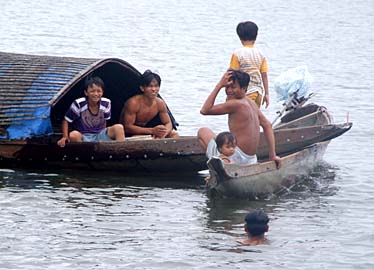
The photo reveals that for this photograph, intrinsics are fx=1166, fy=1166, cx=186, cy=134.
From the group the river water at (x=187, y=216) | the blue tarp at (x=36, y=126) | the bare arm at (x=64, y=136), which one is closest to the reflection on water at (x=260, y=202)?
the river water at (x=187, y=216)

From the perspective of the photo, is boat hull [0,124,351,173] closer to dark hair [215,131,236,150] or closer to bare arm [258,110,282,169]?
bare arm [258,110,282,169]

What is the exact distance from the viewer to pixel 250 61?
12094 millimetres

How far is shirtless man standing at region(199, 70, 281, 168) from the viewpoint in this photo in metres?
10.8

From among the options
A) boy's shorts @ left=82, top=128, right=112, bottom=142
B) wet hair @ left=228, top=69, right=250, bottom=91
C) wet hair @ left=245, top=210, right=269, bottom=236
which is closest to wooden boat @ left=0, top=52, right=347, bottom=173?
boy's shorts @ left=82, top=128, right=112, bottom=142

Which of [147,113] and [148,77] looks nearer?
[148,77]

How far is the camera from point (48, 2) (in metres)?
40.9

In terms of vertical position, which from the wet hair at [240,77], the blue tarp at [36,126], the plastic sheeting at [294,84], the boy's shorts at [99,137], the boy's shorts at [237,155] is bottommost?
the boy's shorts at [237,155]

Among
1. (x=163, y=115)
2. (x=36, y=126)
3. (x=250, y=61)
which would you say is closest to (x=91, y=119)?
(x=36, y=126)

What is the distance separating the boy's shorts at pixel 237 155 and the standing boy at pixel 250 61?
4.36ft

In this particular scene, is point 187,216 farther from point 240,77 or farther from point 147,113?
point 147,113

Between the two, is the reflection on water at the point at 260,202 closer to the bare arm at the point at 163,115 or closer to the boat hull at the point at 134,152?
the boat hull at the point at 134,152

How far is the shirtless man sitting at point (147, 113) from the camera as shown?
39.6 ft

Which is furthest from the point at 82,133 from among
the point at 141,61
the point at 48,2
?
the point at 48,2

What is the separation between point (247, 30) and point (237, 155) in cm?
173
